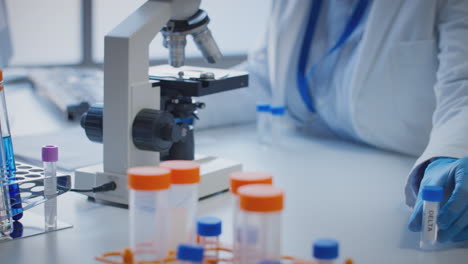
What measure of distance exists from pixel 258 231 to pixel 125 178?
0.48 metres

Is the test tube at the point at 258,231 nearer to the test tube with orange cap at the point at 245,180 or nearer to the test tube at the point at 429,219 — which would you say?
the test tube with orange cap at the point at 245,180

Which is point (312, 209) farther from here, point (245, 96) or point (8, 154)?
point (245, 96)

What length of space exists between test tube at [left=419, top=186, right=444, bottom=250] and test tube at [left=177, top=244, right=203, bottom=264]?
439 mm

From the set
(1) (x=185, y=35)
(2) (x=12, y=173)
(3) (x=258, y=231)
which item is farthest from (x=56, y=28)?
(3) (x=258, y=231)

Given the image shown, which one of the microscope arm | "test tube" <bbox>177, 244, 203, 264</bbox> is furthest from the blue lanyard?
"test tube" <bbox>177, 244, 203, 264</bbox>

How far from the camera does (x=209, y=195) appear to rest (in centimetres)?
135

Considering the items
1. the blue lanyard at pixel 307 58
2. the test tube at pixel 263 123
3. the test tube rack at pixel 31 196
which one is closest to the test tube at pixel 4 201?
the test tube rack at pixel 31 196

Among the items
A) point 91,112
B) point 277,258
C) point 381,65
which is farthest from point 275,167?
point 277,258

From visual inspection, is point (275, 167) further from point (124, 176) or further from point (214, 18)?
point (214, 18)

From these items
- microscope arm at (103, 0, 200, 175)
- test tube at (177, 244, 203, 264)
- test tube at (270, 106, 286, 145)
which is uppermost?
microscope arm at (103, 0, 200, 175)

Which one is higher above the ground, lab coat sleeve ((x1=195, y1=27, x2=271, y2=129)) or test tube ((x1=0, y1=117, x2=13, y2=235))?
lab coat sleeve ((x1=195, y1=27, x2=271, y2=129))

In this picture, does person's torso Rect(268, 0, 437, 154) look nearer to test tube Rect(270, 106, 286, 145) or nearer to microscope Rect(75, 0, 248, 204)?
test tube Rect(270, 106, 286, 145)

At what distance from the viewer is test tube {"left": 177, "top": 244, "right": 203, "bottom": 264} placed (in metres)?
0.77

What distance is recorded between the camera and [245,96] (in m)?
2.01
